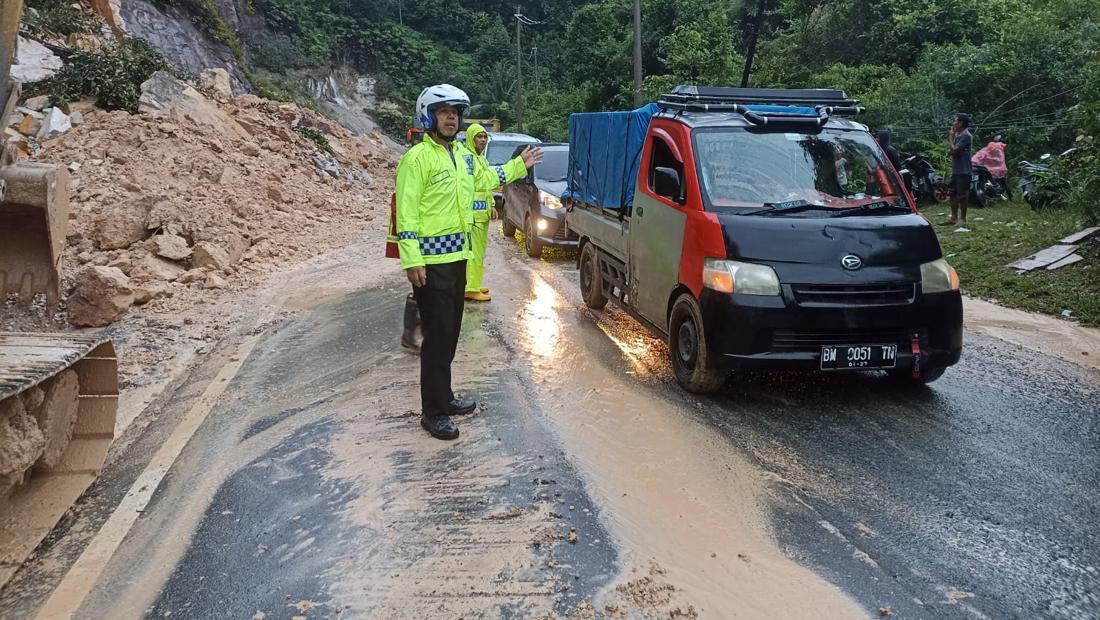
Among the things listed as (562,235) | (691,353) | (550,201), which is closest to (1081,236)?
(562,235)

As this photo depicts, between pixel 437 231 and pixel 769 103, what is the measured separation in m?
3.47

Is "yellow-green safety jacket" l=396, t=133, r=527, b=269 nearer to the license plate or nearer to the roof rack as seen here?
the license plate

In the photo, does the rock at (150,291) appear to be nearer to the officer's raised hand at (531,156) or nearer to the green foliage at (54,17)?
the officer's raised hand at (531,156)

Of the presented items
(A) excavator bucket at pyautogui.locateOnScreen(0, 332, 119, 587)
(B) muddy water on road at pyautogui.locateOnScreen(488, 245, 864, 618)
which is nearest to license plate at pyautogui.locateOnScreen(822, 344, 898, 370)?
(B) muddy water on road at pyautogui.locateOnScreen(488, 245, 864, 618)

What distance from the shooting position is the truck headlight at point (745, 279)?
538 centimetres

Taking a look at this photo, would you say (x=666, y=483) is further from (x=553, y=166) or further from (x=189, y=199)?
(x=189, y=199)

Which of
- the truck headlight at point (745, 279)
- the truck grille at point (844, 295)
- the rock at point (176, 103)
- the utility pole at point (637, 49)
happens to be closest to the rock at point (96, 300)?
the truck headlight at point (745, 279)

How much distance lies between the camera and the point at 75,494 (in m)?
4.57

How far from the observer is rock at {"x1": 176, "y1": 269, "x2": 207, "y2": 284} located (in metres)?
10.4

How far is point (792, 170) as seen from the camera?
6215mm

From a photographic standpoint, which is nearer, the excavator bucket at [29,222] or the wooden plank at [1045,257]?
the excavator bucket at [29,222]

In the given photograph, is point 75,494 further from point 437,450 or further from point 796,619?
point 796,619

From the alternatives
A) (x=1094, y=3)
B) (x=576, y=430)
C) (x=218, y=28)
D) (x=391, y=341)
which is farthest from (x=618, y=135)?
(x=218, y=28)

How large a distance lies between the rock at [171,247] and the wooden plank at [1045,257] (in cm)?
1019
